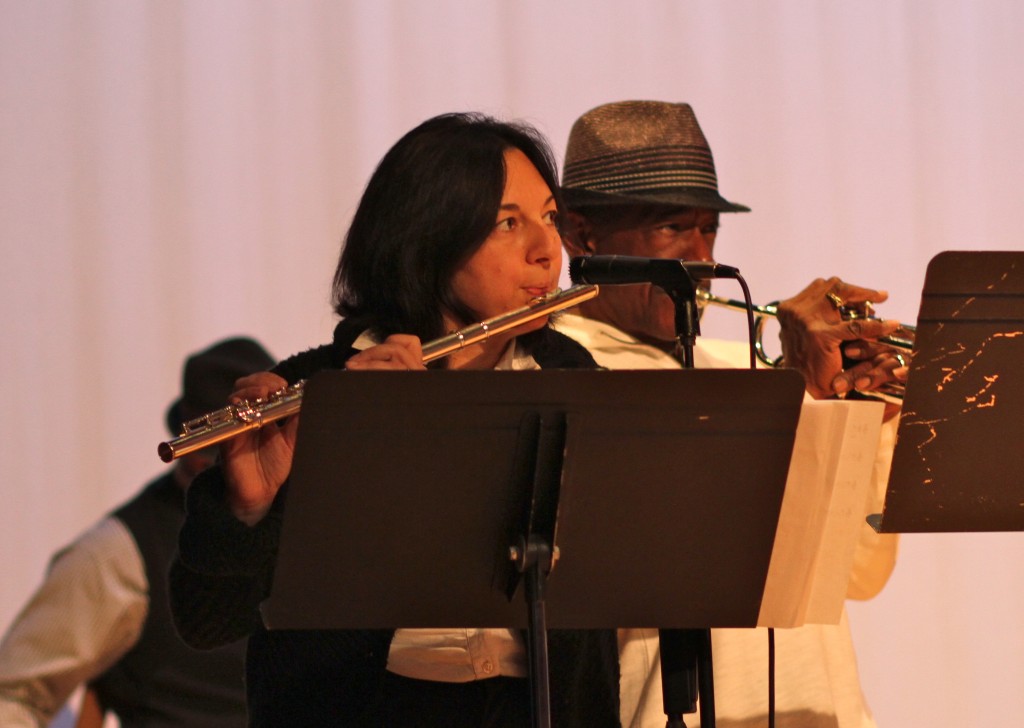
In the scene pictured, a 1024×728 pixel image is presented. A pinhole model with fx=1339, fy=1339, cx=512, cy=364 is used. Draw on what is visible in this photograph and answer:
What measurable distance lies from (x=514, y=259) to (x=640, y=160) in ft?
1.90

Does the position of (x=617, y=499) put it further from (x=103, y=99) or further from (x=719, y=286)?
(x=103, y=99)

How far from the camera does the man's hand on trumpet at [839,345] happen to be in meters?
2.14

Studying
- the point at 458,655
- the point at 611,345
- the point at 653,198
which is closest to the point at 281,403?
the point at 458,655

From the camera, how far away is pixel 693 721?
6.85ft

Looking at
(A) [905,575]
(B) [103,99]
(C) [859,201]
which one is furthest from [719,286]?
(B) [103,99]

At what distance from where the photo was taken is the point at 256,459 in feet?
5.73

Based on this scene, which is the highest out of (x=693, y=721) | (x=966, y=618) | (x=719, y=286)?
(x=719, y=286)

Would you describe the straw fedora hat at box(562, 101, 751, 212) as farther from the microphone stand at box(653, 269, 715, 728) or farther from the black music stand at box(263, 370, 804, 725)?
the black music stand at box(263, 370, 804, 725)

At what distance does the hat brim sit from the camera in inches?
93.0

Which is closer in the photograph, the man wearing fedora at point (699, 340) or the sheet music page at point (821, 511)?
the sheet music page at point (821, 511)

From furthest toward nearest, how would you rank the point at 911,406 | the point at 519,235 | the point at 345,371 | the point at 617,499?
the point at 519,235
the point at 911,406
the point at 617,499
the point at 345,371

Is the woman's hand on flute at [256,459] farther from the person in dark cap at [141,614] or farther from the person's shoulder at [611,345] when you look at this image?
the person in dark cap at [141,614]

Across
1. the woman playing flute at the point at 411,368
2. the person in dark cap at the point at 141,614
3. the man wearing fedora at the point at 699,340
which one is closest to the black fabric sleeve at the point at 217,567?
the woman playing flute at the point at 411,368

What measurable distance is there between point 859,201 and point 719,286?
53cm
